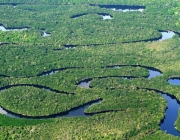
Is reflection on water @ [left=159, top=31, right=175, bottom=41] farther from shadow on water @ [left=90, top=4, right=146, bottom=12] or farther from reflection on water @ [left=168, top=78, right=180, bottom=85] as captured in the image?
reflection on water @ [left=168, top=78, right=180, bottom=85]

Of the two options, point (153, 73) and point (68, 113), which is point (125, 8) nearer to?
point (153, 73)

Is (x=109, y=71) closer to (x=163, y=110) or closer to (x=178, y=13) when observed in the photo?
(x=163, y=110)

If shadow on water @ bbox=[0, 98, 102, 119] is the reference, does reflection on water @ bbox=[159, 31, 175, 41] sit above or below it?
above

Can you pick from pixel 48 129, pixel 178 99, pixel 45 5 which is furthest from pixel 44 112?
pixel 45 5

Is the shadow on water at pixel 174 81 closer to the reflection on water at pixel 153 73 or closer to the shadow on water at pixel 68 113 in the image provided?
the reflection on water at pixel 153 73

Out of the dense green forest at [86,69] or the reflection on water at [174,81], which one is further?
the reflection on water at [174,81]

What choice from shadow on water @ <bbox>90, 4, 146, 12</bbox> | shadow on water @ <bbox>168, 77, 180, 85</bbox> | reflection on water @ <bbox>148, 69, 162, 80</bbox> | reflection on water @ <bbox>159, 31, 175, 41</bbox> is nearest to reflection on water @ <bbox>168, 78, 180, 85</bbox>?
shadow on water @ <bbox>168, 77, 180, 85</bbox>

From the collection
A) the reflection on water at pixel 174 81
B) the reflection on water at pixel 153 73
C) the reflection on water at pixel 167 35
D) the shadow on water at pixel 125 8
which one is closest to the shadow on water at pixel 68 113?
the reflection on water at pixel 153 73

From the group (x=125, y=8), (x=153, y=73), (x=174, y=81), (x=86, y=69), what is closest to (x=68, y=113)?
(x=86, y=69)
